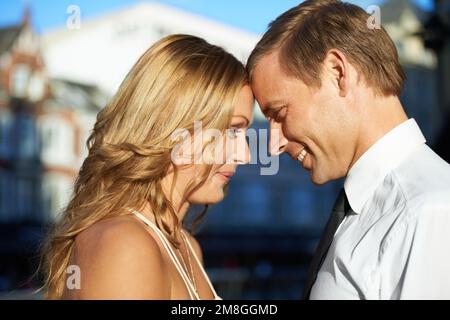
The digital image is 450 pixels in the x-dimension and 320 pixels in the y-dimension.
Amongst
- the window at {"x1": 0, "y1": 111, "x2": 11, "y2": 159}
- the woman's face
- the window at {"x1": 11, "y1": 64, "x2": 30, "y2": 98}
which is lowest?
the window at {"x1": 0, "y1": 111, "x2": 11, "y2": 159}

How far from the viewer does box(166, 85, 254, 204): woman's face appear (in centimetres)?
249

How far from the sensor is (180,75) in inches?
92.6

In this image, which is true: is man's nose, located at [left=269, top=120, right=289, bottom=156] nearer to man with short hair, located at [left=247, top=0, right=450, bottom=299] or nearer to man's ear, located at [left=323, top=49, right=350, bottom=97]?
man with short hair, located at [left=247, top=0, right=450, bottom=299]

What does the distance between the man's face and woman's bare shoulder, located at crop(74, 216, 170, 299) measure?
60 centimetres

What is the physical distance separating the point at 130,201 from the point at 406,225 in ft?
3.15

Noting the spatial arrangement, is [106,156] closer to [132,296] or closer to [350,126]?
[132,296]

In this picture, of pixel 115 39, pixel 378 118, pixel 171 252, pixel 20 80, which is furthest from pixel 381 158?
pixel 115 39

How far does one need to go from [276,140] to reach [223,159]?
259mm

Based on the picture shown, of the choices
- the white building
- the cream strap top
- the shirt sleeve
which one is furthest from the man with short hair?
the white building

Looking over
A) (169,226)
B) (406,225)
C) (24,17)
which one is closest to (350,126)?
(406,225)

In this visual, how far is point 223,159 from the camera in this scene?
8.68ft

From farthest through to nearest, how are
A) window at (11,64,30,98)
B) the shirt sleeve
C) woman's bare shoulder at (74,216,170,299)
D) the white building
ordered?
the white building, window at (11,64,30,98), woman's bare shoulder at (74,216,170,299), the shirt sleeve

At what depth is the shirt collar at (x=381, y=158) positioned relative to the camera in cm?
198

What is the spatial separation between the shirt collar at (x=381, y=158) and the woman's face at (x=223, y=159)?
22.6 inches
